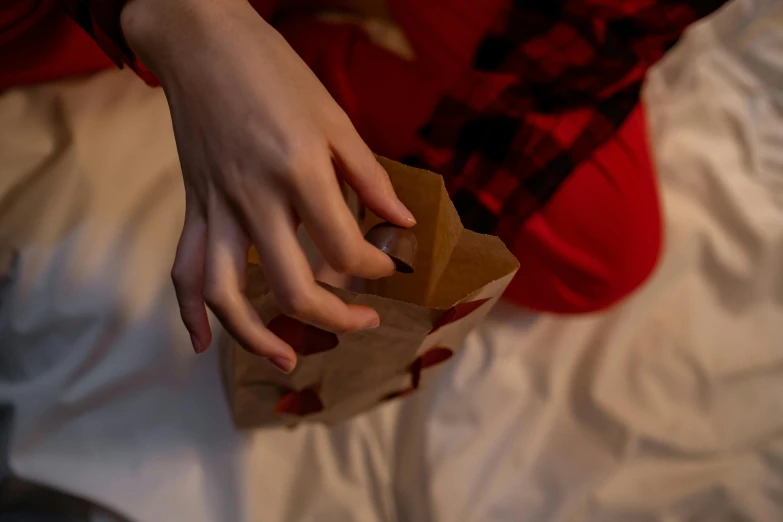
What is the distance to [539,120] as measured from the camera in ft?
1.92

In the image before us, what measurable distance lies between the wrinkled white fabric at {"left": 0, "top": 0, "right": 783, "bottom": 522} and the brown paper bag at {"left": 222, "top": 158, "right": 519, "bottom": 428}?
5 cm

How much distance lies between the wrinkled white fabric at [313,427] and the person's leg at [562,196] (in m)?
0.03

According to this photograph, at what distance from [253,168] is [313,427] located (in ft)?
0.99

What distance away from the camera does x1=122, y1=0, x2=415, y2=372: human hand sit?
31 centimetres

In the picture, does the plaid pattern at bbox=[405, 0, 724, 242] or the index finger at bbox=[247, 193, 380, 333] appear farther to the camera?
the plaid pattern at bbox=[405, 0, 724, 242]

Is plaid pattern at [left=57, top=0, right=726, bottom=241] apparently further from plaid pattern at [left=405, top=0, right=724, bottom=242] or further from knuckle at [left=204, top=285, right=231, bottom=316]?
knuckle at [left=204, top=285, right=231, bottom=316]

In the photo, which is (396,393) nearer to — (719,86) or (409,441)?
(409,441)

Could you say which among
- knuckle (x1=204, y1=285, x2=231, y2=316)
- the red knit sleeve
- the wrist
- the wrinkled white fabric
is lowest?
the wrinkled white fabric

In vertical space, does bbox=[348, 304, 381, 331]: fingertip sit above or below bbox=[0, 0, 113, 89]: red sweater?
below

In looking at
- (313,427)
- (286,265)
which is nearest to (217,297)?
(286,265)

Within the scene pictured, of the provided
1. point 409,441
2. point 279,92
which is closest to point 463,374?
point 409,441

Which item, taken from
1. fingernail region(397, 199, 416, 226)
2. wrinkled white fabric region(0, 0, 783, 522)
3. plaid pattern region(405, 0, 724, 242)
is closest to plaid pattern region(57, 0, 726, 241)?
plaid pattern region(405, 0, 724, 242)

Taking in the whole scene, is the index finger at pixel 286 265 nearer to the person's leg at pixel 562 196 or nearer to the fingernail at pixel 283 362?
the fingernail at pixel 283 362

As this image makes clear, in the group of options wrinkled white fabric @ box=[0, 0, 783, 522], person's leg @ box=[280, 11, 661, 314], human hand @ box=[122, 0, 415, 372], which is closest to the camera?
human hand @ box=[122, 0, 415, 372]
